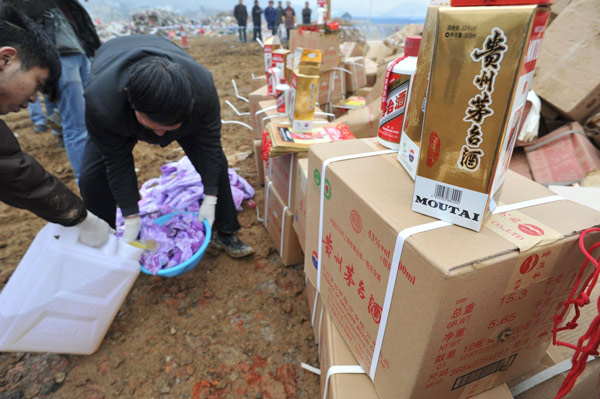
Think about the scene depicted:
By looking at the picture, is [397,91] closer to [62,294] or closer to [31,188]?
[31,188]

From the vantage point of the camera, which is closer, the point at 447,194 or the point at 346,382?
the point at 447,194

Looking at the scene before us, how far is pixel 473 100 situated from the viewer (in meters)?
0.54

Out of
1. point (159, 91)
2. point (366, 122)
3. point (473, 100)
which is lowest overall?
point (366, 122)

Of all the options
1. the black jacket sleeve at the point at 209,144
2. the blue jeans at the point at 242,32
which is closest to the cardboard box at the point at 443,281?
the black jacket sleeve at the point at 209,144

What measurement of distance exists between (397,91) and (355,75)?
299 centimetres

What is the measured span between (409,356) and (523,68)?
0.59 metres

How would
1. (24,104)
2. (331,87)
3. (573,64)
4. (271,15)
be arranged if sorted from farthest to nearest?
(271,15) → (331,87) → (573,64) → (24,104)

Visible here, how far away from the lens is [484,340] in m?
0.70

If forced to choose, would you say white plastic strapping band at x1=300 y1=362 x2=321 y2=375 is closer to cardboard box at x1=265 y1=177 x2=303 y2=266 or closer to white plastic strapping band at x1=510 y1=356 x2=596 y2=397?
cardboard box at x1=265 y1=177 x2=303 y2=266

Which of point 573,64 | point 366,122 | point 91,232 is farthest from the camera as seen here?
point 366,122

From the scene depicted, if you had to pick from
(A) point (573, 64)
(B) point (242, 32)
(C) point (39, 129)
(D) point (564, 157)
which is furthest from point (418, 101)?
(B) point (242, 32)

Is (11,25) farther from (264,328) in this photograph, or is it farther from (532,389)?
(532,389)

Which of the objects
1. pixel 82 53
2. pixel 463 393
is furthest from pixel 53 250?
pixel 82 53

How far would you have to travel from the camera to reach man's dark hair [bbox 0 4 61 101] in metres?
1.05
